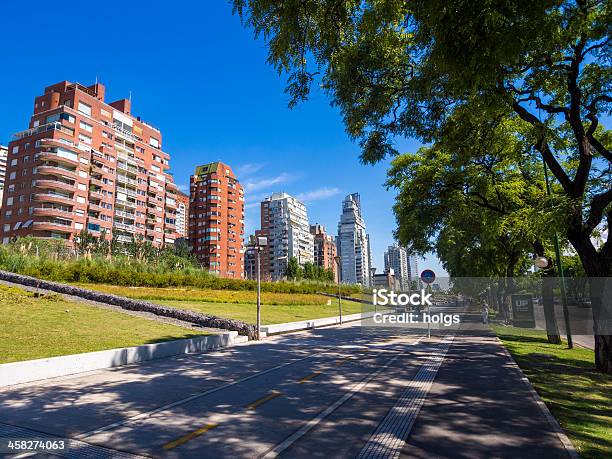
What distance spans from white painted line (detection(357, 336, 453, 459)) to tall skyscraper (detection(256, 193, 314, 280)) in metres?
135

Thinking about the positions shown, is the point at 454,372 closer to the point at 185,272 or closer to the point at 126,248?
the point at 185,272

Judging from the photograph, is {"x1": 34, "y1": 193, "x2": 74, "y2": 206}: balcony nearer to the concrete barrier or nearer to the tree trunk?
the concrete barrier

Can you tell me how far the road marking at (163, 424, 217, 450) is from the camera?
5.05 m

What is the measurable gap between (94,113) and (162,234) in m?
→ 27.1

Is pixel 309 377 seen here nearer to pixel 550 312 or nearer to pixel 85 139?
pixel 550 312

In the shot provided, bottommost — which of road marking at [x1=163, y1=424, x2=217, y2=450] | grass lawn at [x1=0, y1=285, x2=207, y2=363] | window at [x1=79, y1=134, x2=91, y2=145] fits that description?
road marking at [x1=163, y1=424, x2=217, y2=450]

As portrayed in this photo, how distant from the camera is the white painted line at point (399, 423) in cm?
492

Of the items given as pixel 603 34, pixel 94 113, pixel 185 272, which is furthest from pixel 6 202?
pixel 603 34

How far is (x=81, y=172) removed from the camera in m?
65.9

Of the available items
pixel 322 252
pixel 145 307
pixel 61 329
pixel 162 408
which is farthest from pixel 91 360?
pixel 322 252

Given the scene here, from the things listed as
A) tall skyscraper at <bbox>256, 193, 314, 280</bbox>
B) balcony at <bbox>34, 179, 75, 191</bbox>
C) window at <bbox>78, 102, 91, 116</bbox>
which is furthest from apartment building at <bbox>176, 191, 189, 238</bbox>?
balcony at <bbox>34, 179, 75, 191</bbox>

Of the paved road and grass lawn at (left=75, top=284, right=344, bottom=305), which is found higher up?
grass lawn at (left=75, top=284, right=344, bottom=305)

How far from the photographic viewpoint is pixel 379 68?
9.79 metres

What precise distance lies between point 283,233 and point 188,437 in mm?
146559
